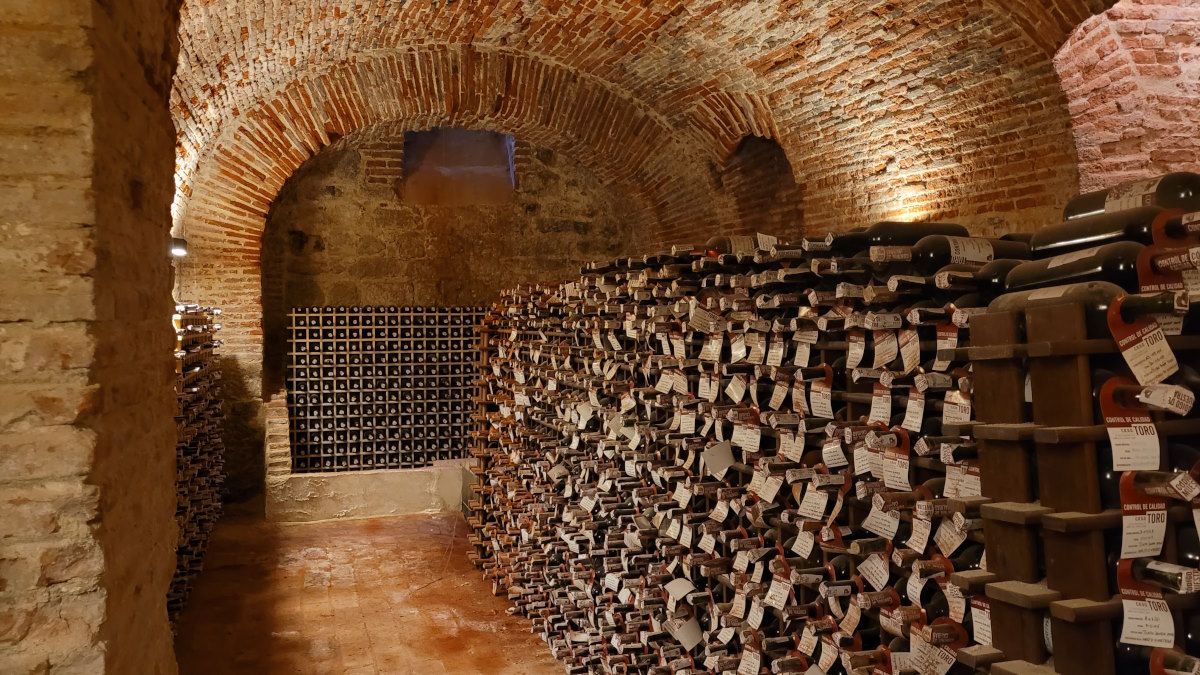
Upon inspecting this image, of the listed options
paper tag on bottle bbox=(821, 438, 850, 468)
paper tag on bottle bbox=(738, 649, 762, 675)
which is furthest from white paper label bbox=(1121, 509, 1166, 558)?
paper tag on bottle bbox=(738, 649, 762, 675)

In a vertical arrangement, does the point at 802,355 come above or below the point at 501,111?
below

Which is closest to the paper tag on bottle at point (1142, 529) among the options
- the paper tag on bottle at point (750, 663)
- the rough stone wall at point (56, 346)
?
the paper tag on bottle at point (750, 663)

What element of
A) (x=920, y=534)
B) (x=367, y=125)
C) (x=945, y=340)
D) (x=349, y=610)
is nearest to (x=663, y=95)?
(x=367, y=125)

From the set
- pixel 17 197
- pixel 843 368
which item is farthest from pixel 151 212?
pixel 843 368

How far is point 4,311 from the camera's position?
5.12 feet

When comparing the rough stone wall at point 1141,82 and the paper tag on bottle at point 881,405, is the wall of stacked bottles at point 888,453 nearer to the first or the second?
the paper tag on bottle at point 881,405

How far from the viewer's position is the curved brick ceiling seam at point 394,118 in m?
6.95

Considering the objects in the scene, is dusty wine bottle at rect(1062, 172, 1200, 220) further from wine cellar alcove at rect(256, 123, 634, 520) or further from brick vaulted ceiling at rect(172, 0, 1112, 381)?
wine cellar alcove at rect(256, 123, 634, 520)

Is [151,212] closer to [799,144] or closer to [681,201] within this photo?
[799,144]

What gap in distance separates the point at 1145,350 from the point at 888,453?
0.79 meters

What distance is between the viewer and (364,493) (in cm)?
743

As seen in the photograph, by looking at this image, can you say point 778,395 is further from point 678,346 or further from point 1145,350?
point 1145,350

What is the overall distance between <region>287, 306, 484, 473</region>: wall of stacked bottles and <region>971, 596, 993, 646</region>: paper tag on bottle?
248 inches

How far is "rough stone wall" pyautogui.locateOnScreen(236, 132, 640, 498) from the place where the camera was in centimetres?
821
